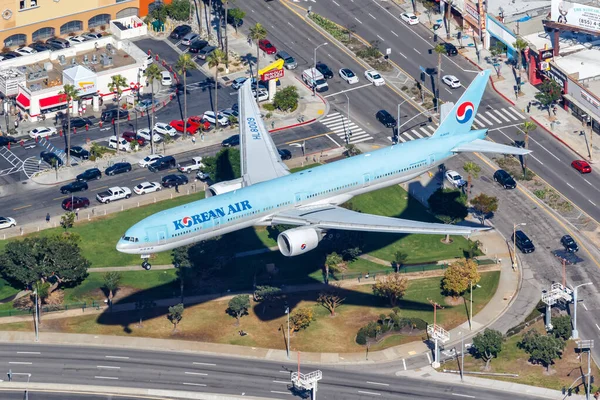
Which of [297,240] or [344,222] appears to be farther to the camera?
[344,222]

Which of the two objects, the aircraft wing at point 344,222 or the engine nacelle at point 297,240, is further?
the aircraft wing at point 344,222

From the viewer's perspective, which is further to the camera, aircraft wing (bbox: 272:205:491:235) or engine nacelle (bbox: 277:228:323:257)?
aircraft wing (bbox: 272:205:491:235)

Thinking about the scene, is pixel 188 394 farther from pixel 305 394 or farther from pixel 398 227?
pixel 398 227

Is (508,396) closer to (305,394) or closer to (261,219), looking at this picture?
(305,394)

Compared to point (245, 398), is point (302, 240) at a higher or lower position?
higher

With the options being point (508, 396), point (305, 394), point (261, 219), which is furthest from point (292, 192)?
point (508, 396)

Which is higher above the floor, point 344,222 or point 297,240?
point 297,240
